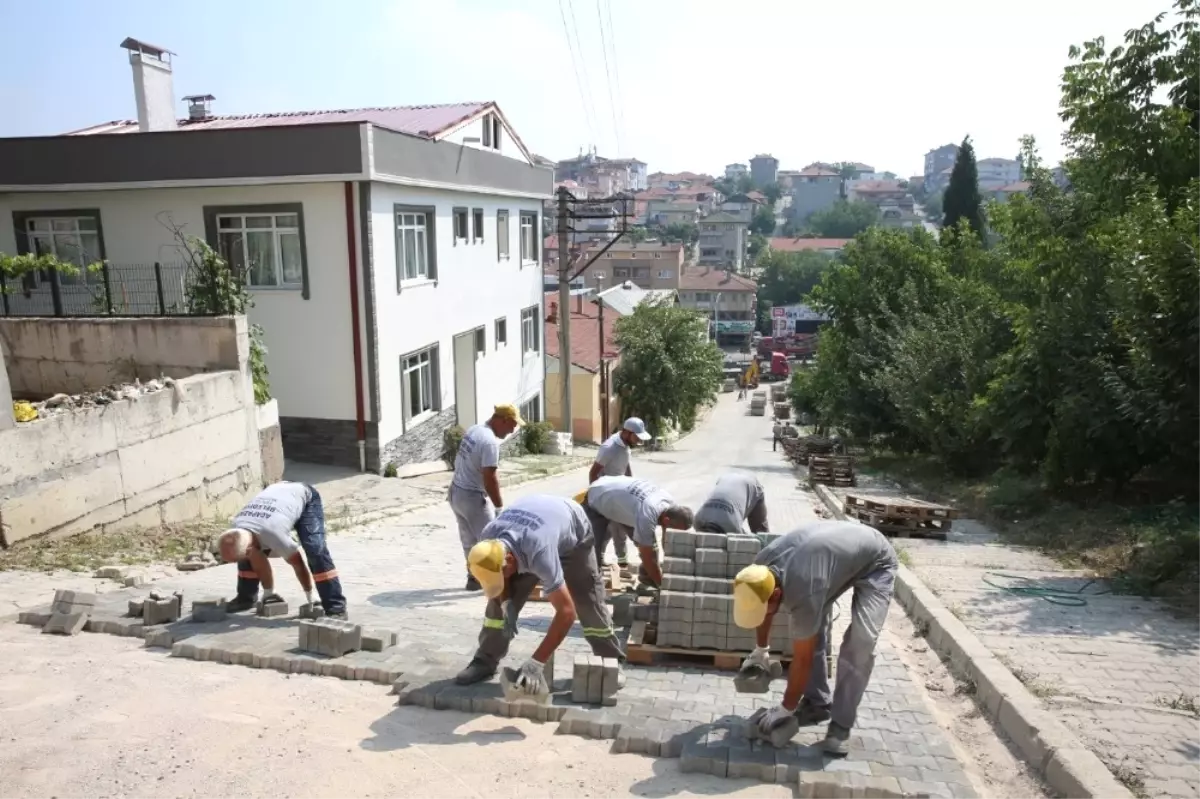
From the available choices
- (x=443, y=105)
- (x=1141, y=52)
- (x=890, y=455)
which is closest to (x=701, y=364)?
(x=890, y=455)

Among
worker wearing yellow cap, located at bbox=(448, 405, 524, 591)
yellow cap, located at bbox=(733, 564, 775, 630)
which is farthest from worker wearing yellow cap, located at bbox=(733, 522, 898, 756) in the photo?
worker wearing yellow cap, located at bbox=(448, 405, 524, 591)

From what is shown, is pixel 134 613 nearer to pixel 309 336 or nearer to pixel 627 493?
pixel 627 493

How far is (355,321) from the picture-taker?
14016 millimetres

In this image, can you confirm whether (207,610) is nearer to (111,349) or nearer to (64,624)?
(64,624)

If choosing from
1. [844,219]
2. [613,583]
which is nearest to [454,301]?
[613,583]

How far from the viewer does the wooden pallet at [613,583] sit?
7.23 metres

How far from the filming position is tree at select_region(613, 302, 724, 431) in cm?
3044

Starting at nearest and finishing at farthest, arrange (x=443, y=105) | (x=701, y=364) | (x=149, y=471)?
(x=149, y=471) < (x=443, y=105) < (x=701, y=364)

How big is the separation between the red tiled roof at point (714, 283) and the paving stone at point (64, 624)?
79.5 meters

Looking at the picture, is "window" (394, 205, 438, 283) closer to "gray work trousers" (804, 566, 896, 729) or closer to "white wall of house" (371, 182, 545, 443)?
"white wall of house" (371, 182, 545, 443)

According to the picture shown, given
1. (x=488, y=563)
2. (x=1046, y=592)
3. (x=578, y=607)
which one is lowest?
(x=1046, y=592)

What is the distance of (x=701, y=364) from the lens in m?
30.8

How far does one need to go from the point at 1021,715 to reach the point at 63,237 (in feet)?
53.9

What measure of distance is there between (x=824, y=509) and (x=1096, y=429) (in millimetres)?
4358
